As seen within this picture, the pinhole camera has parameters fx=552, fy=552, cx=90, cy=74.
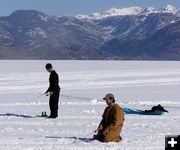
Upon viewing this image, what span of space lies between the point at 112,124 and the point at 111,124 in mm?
20

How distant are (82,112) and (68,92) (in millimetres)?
9012

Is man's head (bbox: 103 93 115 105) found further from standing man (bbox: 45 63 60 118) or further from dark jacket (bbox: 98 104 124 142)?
standing man (bbox: 45 63 60 118)

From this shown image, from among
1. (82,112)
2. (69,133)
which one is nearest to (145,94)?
(82,112)

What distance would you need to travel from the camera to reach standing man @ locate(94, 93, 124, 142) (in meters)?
9.98

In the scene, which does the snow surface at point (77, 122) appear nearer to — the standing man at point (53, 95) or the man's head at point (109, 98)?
the standing man at point (53, 95)

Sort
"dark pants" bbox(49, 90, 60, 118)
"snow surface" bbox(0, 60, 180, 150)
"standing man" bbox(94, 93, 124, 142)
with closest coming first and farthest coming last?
"snow surface" bbox(0, 60, 180, 150) < "standing man" bbox(94, 93, 124, 142) < "dark pants" bbox(49, 90, 60, 118)

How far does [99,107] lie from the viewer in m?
17.4

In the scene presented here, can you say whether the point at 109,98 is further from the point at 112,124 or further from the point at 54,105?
the point at 54,105

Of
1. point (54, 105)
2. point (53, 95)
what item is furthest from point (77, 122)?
point (53, 95)

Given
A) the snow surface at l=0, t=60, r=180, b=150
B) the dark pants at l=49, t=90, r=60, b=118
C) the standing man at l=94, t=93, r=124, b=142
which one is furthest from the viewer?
the dark pants at l=49, t=90, r=60, b=118

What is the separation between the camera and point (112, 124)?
32.9 ft

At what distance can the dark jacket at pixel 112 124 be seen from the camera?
9977 mm

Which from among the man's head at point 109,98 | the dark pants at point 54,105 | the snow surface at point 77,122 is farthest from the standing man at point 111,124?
the dark pants at point 54,105

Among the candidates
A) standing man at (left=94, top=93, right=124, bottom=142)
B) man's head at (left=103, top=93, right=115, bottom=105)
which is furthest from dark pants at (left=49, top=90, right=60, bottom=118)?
man's head at (left=103, top=93, right=115, bottom=105)
